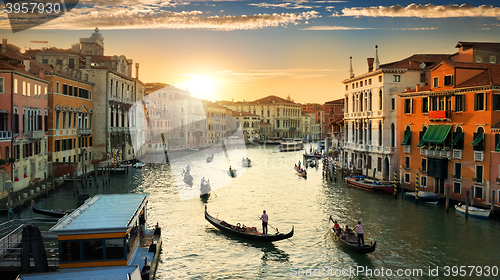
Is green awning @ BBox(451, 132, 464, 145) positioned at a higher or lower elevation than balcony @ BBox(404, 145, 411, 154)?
higher

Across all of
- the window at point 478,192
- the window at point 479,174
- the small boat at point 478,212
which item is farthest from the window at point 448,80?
the small boat at point 478,212

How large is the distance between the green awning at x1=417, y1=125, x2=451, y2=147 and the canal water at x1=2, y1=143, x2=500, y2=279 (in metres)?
3.86

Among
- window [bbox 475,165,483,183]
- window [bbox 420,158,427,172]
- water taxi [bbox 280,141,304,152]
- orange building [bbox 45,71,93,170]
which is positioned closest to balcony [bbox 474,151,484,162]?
window [bbox 475,165,483,183]

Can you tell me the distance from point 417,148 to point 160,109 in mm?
44984

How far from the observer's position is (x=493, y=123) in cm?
2041

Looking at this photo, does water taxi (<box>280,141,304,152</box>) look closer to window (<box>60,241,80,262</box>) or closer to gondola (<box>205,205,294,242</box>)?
gondola (<box>205,205,294,242</box>)

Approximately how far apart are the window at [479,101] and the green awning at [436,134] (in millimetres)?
1944

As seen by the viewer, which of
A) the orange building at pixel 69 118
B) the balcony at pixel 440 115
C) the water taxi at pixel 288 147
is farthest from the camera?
the water taxi at pixel 288 147

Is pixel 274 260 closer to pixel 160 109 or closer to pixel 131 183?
pixel 131 183

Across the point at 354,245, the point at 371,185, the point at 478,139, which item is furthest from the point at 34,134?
the point at 478,139

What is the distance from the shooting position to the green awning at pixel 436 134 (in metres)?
23.0

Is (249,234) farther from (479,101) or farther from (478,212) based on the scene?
(479,101)

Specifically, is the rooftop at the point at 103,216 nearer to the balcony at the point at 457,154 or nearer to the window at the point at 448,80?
the balcony at the point at 457,154

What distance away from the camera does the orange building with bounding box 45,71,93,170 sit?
1184 inches
